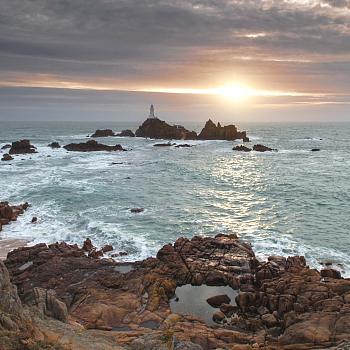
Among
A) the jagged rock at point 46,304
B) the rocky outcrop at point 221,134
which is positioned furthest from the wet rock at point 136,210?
the rocky outcrop at point 221,134

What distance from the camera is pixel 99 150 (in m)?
80.7

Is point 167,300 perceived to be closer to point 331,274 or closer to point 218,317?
point 218,317

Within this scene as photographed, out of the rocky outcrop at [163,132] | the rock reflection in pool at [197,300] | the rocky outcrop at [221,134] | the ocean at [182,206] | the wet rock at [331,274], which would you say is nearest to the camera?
the rock reflection in pool at [197,300]

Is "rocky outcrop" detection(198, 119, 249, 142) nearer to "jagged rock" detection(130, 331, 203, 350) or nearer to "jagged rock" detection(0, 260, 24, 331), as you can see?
"jagged rock" detection(130, 331, 203, 350)

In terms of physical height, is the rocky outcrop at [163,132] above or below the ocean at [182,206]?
above

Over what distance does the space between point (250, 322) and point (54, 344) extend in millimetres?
8759

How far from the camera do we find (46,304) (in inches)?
344

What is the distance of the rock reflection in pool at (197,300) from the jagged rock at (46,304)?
6507 mm

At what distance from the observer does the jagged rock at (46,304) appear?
8526 millimetres

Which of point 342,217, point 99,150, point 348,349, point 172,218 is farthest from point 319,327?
point 99,150

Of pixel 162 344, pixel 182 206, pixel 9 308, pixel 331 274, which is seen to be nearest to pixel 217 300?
pixel 162 344

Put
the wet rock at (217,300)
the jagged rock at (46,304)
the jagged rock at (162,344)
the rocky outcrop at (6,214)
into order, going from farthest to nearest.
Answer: the rocky outcrop at (6,214), the wet rock at (217,300), the jagged rock at (46,304), the jagged rock at (162,344)

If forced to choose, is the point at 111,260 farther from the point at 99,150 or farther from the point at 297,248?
the point at 99,150

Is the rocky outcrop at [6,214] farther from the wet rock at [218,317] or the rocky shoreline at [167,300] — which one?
the wet rock at [218,317]
